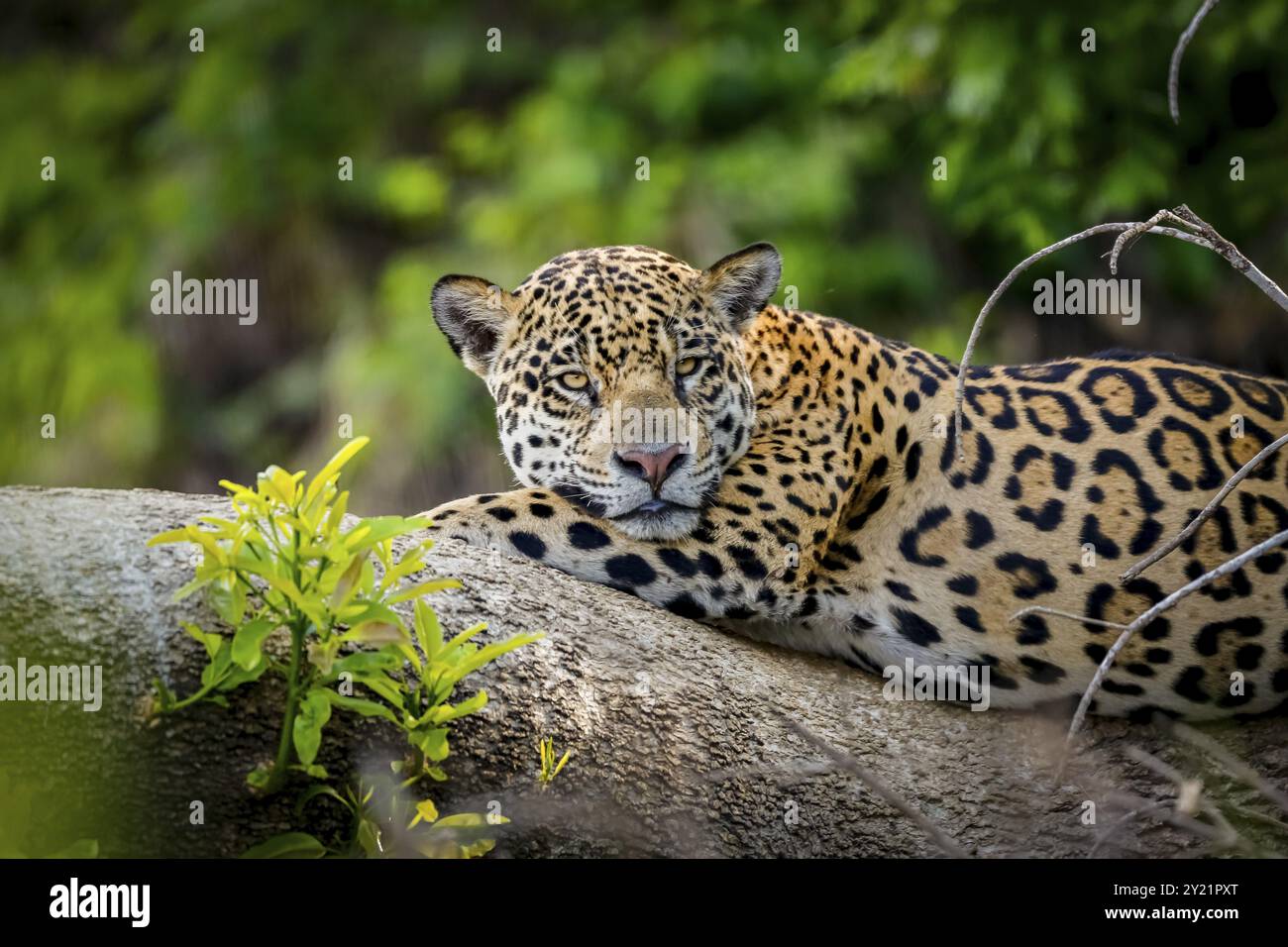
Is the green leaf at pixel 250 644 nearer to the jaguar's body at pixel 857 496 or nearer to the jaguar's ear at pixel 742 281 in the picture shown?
the jaguar's body at pixel 857 496

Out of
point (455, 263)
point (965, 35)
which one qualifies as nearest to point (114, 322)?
point (455, 263)

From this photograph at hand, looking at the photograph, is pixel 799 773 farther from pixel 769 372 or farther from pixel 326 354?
pixel 326 354

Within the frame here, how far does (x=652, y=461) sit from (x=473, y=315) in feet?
4.11

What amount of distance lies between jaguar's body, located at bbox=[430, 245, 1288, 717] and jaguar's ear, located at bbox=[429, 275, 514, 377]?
0.04 ft

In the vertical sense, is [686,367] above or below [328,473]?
above

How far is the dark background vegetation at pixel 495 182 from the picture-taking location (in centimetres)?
1231

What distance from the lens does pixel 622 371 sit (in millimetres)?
6352

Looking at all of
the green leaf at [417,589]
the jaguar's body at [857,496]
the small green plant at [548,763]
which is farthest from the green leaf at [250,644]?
the jaguar's body at [857,496]

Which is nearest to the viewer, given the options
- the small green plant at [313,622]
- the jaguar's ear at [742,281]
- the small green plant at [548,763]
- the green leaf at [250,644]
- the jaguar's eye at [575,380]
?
the green leaf at [250,644]

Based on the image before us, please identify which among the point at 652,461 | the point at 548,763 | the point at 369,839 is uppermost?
the point at 652,461

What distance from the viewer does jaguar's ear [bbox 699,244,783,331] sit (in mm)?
6699

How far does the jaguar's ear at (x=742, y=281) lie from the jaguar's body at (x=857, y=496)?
0.4 inches

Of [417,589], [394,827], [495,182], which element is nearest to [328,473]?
[417,589]

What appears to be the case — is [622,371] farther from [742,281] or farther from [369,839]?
[369,839]
